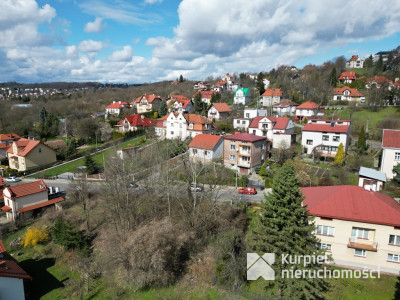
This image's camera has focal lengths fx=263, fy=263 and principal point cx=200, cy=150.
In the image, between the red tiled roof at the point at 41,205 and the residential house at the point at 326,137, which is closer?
the red tiled roof at the point at 41,205

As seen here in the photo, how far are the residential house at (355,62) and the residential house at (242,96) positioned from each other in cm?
6220

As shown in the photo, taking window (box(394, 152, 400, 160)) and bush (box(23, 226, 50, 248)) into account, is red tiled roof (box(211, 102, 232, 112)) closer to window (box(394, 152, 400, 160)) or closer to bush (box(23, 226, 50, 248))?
window (box(394, 152, 400, 160))

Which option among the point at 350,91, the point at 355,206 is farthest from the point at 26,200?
the point at 350,91

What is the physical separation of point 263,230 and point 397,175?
23.3m

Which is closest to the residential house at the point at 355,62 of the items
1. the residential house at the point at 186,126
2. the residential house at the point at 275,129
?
the residential house at the point at 275,129

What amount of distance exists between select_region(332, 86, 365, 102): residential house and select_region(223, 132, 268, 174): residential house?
145 ft

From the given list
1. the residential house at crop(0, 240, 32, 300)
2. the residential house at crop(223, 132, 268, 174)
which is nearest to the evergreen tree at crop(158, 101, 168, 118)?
the residential house at crop(223, 132, 268, 174)

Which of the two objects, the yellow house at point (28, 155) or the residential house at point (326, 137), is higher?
the residential house at point (326, 137)

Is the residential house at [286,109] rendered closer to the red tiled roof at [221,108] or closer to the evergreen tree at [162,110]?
the red tiled roof at [221,108]

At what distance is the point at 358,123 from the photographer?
51.9 m

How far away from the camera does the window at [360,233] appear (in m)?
20.1

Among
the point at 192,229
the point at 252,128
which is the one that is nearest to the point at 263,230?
the point at 192,229

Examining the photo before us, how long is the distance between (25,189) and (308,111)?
56.4m

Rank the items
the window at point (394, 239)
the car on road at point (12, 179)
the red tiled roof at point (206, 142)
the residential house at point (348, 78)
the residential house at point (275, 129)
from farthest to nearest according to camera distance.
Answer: the residential house at point (348, 78)
the residential house at point (275, 129)
the car on road at point (12, 179)
the red tiled roof at point (206, 142)
the window at point (394, 239)
